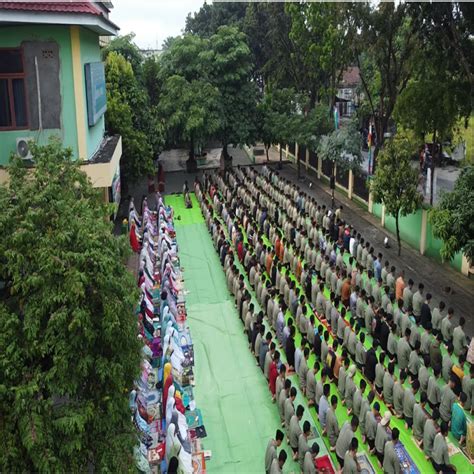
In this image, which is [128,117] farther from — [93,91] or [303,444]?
[303,444]

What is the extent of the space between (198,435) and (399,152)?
31.0 ft

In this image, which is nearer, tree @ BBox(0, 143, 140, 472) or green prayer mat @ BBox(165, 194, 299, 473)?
tree @ BBox(0, 143, 140, 472)

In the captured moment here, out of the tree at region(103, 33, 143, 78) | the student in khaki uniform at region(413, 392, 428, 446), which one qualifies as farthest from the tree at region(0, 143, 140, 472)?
the tree at region(103, 33, 143, 78)

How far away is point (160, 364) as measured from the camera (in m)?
10.2

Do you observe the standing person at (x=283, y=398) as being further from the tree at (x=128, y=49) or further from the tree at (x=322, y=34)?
the tree at (x=128, y=49)

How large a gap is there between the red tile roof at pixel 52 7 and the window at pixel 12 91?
0.84 m

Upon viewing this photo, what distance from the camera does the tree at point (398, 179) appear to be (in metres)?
15.1

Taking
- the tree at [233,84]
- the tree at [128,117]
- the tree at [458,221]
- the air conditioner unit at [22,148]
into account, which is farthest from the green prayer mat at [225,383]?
the tree at [233,84]

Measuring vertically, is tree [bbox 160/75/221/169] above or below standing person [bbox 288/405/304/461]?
above

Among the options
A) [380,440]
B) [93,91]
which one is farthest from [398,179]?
[380,440]

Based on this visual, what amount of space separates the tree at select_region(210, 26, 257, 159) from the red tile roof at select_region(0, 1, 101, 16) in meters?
14.0

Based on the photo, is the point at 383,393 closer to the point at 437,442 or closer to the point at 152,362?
the point at 437,442

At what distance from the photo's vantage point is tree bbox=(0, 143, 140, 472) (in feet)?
16.6

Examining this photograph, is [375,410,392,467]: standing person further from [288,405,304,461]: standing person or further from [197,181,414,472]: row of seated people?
[288,405,304,461]: standing person
